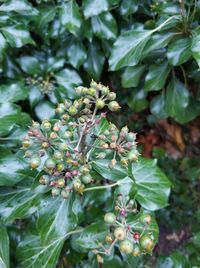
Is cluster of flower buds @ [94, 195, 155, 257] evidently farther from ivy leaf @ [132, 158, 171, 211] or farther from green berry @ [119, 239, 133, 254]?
ivy leaf @ [132, 158, 171, 211]

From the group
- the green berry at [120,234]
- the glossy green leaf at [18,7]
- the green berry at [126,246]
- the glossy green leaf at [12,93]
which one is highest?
the glossy green leaf at [18,7]

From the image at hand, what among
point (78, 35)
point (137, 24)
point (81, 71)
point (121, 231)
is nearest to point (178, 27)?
point (137, 24)

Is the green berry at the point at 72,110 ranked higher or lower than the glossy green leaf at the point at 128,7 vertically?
higher

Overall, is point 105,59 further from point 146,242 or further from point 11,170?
point 146,242

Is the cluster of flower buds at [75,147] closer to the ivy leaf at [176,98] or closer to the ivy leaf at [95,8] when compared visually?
the ivy leaf at [95,8]

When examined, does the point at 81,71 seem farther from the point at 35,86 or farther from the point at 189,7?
the point at 189,7

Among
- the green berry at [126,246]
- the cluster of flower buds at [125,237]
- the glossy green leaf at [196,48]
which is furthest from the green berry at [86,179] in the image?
the glossy green leaf at [196,48]

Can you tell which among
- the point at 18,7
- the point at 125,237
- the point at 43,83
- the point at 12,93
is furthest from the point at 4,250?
the point at 18,7
